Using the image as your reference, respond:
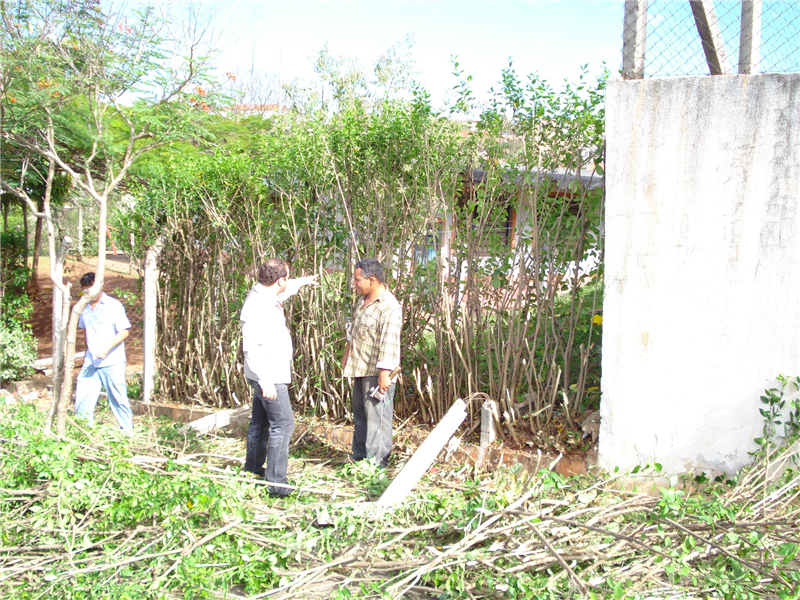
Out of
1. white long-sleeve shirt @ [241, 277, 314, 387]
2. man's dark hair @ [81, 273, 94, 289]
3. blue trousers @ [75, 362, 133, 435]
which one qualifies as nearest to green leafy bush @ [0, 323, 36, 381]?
blue trousers @ [75, 362, 133, 435]

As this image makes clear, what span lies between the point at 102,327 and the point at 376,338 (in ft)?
8.14

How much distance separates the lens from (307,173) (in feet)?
17.6

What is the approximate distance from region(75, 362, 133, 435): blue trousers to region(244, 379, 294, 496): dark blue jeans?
143 centimetres

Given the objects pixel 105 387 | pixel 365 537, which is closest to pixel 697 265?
pixel 365 537

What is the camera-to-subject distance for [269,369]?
163 inches

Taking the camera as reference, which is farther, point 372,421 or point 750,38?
point 372,421

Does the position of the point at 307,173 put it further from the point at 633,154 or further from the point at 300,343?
the point at 633,154

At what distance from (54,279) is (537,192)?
11.6 feet

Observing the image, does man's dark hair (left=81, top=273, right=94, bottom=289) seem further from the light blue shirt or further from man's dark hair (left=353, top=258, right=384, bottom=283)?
man's dark hair (left=353, top=258, right=384, bottom=283)

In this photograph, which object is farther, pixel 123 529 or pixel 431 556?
pixel 123 529

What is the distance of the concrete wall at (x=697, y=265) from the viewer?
374 centimetres

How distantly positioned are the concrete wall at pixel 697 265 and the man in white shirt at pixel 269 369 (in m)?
2.18

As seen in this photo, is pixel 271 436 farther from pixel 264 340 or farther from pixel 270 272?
pixel 270 272

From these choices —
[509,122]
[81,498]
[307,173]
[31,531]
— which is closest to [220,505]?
[81,498]
